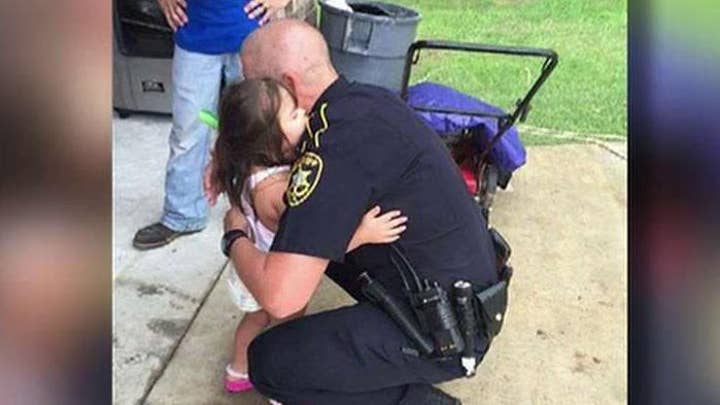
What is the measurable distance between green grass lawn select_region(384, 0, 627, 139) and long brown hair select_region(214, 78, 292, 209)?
262 centimetres

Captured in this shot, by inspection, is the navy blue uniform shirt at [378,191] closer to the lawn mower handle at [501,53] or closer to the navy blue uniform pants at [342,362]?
the navy blue uniform pants at [342,362]

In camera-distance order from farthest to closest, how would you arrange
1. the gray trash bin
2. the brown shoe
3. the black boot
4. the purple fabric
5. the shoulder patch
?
the gray trash bin
the purple fabric
the brown shoe
the black boot
the shoulder patch

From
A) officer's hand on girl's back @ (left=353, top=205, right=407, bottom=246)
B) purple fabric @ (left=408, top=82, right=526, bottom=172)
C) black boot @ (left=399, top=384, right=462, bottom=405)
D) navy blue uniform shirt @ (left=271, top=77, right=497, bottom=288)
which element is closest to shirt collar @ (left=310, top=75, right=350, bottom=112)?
navy blue uniform shirt @ (left=271, top=77, right=497, bottom=288)

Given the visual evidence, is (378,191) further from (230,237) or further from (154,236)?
(154,236)

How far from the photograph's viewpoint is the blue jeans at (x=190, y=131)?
3.43 m

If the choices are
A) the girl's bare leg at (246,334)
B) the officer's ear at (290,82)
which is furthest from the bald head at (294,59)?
the girl's bare leg at (246,334)

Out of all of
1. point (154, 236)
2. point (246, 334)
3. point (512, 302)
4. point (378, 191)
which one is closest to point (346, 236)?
point (378, 191)

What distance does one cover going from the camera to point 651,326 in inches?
40.6

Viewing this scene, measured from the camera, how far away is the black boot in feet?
8.10

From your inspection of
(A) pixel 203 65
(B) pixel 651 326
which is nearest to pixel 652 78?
(B) pixel 651 326

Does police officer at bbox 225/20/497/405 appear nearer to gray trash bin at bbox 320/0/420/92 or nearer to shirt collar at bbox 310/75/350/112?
shirt collar at bbox 310/75/350/112

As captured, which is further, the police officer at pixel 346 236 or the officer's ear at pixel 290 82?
the officer's ear at pixel 290 82

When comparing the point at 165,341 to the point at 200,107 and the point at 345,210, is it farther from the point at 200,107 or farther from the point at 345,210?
the point at 345,210

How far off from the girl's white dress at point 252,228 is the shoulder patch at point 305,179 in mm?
190
